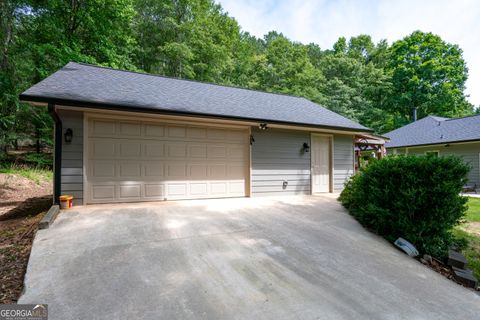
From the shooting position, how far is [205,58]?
1752cm

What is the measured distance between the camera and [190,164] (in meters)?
6.32

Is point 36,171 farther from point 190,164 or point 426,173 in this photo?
point 426,173

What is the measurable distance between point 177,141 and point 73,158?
230 cm

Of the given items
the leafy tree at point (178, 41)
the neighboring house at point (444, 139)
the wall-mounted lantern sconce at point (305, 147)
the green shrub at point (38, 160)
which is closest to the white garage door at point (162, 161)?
the wall-mounted lantern sconce at point (305, 147)

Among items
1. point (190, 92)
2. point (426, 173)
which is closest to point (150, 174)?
point (190, 92)

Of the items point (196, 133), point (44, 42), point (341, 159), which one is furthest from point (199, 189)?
point (44, 42)

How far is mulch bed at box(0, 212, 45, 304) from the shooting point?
89.2 inches

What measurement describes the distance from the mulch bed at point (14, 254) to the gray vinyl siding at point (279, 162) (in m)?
5.10

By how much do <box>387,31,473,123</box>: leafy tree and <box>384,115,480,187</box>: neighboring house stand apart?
29.4 feet

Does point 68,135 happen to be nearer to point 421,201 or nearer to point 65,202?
point 65,202

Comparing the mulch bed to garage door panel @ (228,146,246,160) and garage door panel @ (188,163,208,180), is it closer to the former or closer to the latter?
garage door panel @ (188,163,208,180)

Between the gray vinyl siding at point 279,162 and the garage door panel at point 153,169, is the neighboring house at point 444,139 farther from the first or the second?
the garage door panel at point 153,169

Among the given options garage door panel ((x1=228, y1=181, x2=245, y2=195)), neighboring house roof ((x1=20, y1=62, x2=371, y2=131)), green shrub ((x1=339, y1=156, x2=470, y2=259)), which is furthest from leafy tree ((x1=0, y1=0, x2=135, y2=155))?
green shrub ((x1=339, y1=156, x2=470, y2=259))

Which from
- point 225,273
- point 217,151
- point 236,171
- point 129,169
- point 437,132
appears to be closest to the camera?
point 225,273
